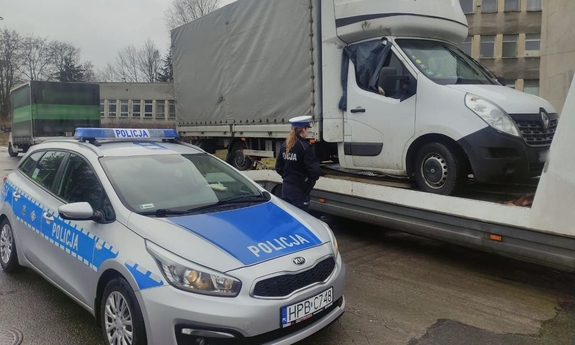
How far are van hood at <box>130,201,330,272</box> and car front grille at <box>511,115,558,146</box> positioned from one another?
2.63 meters

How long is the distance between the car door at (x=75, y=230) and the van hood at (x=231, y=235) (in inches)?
18.9

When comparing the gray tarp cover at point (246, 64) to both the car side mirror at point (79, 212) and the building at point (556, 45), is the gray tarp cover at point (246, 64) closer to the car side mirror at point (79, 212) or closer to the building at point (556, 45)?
the car side mirror at point (79, 212)

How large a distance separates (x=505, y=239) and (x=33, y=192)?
448 centimetres

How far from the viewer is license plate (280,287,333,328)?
112 inches

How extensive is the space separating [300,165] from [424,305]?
2.05m

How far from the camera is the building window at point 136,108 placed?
61750 mm

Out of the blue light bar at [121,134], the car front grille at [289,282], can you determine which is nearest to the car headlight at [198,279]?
the car front grille at [289,282]

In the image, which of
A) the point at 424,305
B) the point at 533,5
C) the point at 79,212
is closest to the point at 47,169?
the point at 79,212

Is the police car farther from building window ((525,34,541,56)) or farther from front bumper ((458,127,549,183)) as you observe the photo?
building window ((525,34,541,56))

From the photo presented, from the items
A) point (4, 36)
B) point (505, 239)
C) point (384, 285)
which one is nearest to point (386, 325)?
point (384, 285)

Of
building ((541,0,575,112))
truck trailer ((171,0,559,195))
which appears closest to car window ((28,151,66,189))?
truck trailer ((171,0,559,195))

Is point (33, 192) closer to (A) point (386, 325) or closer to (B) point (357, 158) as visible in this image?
(A) point (386, 325)

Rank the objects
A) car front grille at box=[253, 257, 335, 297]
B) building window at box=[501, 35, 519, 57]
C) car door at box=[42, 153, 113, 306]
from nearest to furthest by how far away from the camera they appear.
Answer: car front grille at box=[253, 257, 335, 297] → car door at box=[42, 153, 113, 306] → building window at box=[501, 35, 519, 57]

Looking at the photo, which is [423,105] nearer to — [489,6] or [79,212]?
[79,212]
